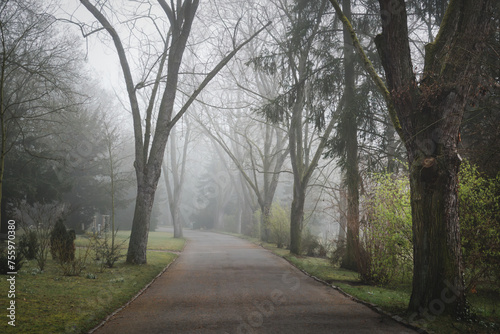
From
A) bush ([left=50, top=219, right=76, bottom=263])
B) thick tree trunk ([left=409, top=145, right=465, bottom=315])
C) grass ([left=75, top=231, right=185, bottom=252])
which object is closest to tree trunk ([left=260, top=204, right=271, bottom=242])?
grass ([left=75, top=231, right=185, bottom=252])

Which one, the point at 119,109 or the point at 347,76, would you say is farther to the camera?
the point at 119,109

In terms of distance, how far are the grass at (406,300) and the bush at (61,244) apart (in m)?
6.98

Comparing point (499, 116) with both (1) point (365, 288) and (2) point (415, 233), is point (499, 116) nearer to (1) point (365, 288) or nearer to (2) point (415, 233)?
(2) point (415, 233)

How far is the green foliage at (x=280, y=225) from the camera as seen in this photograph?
21500 mm

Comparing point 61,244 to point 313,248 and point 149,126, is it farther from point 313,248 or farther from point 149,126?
point 313,248

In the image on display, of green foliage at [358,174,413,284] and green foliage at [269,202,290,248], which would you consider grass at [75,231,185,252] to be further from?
green foliage at [358,174,413,284]

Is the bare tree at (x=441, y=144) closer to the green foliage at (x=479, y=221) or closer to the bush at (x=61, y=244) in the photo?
the green foliage at (x=479, y=221)

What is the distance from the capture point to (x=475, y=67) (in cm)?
577

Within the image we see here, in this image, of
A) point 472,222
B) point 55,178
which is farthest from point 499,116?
point 55,178

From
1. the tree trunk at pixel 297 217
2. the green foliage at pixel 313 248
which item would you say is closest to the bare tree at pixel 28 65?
the tree trunk at pixel 297 217

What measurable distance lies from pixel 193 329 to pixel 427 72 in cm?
522

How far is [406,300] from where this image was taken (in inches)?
282

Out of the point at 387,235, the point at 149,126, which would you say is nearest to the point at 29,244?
the point at 149,126

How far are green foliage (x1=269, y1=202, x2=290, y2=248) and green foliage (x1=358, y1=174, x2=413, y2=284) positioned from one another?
40.8 feet
